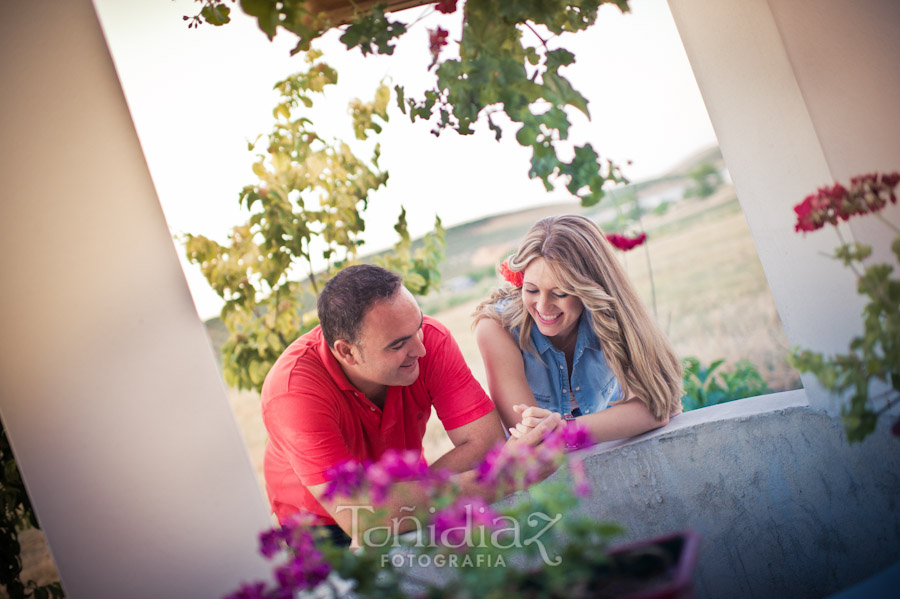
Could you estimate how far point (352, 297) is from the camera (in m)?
2.31

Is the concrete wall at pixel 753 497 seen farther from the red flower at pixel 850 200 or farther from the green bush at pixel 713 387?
the green bush at pixel 713 387

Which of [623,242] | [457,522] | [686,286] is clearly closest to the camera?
[457,522]

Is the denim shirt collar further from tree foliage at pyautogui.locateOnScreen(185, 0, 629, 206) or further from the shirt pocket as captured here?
tree foliage at pyautogui.locateOnScreen(185, 0, 629, 206)

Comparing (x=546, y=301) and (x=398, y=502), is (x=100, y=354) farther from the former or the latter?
(x=546, y=301)

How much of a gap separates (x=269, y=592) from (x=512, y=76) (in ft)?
4.15

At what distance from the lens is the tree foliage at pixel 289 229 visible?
2480 mm

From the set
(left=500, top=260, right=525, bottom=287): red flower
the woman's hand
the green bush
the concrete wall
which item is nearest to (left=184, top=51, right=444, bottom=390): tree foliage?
(left=500, top=260, right=525, bottom=287): red flower

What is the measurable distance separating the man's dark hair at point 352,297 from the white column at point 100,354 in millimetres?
448

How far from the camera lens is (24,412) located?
6.35ft

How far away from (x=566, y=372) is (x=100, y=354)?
158cm

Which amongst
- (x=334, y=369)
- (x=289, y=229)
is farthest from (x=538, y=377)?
(x=289, y=229)

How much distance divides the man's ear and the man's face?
12 mm

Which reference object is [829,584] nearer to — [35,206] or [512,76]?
[512,76]

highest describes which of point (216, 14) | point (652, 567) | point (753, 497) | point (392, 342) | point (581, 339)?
point (216, 14)
